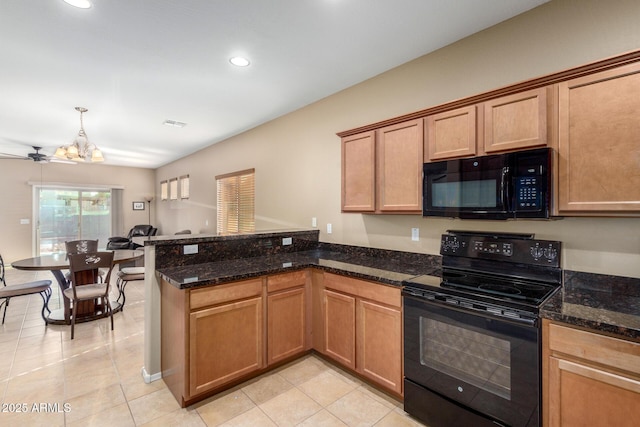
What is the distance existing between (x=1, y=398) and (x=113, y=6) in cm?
290

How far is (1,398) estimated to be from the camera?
2160 millimetres

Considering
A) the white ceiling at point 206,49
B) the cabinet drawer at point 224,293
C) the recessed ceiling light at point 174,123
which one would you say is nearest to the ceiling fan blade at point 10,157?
the white ceiling at point 206,49

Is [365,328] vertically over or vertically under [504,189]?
under

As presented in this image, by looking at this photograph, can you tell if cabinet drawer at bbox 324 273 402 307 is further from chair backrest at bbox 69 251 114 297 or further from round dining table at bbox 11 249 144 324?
round dining table at bbox 11 249 144 324

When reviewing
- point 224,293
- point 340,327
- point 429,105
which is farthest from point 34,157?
point 429,105

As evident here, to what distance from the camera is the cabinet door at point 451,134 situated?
2014mm

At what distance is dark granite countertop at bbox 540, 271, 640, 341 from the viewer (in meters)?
1.24

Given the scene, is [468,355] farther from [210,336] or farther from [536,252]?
[210,336]

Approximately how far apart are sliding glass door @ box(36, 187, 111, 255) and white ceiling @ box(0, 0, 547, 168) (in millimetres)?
4460

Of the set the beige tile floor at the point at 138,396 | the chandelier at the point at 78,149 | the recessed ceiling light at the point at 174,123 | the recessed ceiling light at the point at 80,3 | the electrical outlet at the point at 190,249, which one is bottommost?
the beige tile floor at the point at 138,396

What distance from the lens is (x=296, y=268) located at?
261 centimetres

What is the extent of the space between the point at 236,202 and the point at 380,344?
3.89m

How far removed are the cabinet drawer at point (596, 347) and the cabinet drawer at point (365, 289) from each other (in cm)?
86

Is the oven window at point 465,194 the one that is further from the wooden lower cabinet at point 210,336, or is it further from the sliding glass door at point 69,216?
the sliding glass door at point 69,216
